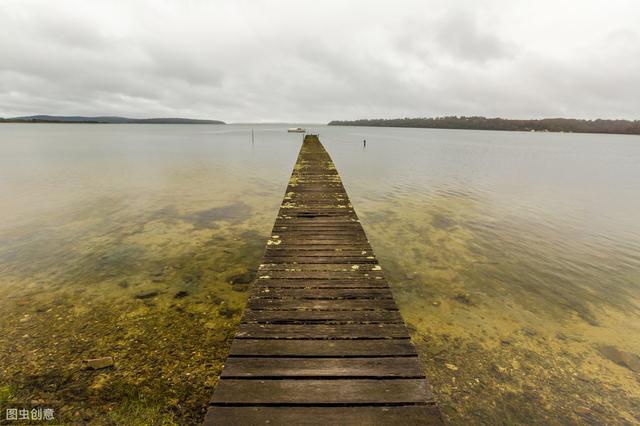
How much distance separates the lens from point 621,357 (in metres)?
6.00

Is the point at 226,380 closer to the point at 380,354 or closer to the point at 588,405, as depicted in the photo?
the point at 380,354

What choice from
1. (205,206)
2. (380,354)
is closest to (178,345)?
(380,354)

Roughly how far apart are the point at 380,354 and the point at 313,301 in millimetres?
1402

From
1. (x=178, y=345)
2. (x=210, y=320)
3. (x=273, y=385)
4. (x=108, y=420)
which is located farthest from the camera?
(x=210, y=320)

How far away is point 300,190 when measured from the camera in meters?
12.5

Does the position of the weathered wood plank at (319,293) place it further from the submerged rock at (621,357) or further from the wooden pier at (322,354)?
the submerged rock at (621,357)

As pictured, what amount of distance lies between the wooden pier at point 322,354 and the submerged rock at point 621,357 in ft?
16.4

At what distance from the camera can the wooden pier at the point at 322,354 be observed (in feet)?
9.52

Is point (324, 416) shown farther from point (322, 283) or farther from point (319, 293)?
point (322, 283)

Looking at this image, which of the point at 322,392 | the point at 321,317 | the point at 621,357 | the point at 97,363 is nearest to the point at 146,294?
the point at 97,363

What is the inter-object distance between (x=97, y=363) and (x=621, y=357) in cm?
985

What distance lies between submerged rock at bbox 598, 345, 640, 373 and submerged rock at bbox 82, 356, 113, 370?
30.7 ft

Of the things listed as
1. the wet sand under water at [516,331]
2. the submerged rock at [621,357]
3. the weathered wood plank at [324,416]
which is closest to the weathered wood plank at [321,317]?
the weathered wood plank at [324,416]

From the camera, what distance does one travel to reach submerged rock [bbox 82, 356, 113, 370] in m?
5.19
